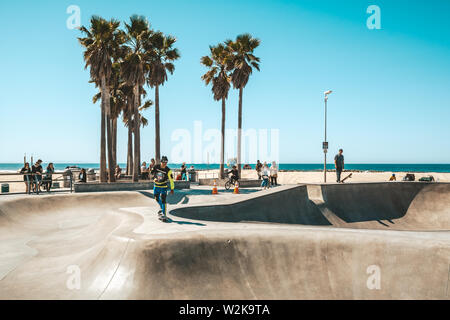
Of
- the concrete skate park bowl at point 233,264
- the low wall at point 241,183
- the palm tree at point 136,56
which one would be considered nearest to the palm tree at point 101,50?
the palm tree at point 136,56

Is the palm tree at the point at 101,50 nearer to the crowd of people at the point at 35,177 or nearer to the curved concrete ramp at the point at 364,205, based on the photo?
the crowd of people at the point at 35,177

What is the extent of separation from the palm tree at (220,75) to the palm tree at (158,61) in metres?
4.19

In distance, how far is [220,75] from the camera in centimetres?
2720

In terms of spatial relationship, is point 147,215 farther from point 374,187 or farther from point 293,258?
point 374,187

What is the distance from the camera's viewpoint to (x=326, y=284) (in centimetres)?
520

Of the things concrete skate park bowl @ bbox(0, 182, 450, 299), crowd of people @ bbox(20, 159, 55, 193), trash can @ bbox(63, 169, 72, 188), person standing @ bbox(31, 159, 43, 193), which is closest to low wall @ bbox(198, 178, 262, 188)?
trash can @ bbox(63, 169, 72, 188)

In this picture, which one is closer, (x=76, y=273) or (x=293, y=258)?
(x=293, y=258)

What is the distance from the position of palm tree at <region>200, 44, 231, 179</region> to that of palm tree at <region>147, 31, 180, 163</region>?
419 cm

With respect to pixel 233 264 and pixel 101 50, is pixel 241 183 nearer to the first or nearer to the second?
pixel 101 50

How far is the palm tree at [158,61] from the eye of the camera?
72.1ft

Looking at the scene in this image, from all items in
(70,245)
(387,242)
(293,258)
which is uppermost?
(387,242)

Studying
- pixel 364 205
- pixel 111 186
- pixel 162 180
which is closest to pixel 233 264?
pixel 162 180
